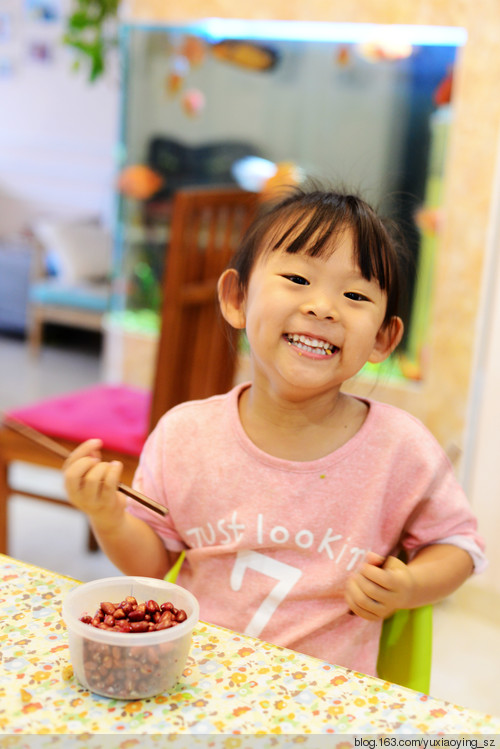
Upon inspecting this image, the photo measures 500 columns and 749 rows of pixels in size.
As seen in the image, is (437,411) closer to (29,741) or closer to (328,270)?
(328,270)

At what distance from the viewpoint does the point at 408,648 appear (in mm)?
925

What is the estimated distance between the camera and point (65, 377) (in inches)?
176

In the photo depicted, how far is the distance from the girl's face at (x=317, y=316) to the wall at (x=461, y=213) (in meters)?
1.24

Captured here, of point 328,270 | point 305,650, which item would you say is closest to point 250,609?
point 305,650

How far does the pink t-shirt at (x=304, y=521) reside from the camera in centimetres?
92

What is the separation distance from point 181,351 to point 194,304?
108 millimetres

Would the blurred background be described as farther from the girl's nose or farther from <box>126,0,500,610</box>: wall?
the girl's nose

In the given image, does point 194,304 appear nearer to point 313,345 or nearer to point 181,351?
point 181,351

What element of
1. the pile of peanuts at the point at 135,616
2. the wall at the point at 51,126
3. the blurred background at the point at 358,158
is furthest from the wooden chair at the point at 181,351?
the wall at the point at 51,126

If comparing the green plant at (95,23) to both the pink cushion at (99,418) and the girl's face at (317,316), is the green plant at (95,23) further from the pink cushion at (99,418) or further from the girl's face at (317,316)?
the girl's face at (317,316)

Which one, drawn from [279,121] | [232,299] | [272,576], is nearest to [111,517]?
[272,576]

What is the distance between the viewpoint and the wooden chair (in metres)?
1.77

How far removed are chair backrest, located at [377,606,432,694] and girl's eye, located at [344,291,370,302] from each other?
1.13 ft

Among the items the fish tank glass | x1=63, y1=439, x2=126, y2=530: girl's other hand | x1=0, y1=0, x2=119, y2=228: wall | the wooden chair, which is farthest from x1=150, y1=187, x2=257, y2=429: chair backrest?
x1=0, y1=0, x2=119, y2=228: wall
